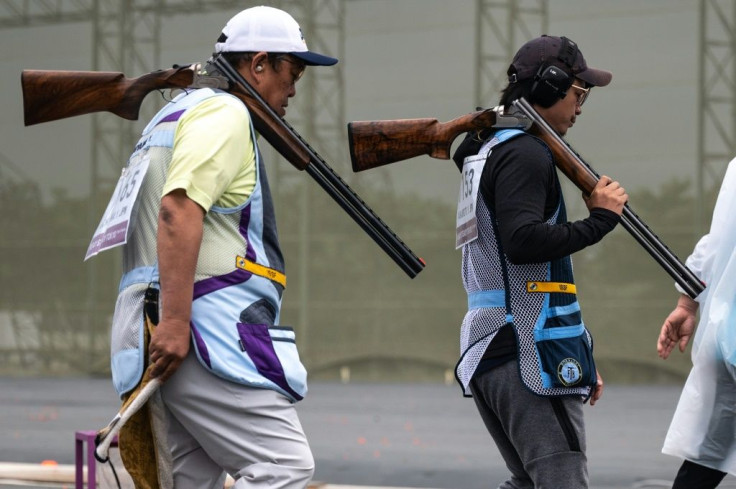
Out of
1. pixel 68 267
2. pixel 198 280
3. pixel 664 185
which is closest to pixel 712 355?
pixel 198 280

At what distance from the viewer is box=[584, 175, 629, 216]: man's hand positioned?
12.3 feet

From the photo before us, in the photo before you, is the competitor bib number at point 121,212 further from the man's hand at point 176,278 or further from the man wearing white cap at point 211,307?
the man's hand at point 176,278

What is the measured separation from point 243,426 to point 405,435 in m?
7.98

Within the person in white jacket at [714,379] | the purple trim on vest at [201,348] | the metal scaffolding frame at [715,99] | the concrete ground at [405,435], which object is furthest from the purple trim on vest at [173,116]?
the metal scaffolding frame at [715,99]

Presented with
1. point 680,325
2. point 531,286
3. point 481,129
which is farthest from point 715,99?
point 531,286

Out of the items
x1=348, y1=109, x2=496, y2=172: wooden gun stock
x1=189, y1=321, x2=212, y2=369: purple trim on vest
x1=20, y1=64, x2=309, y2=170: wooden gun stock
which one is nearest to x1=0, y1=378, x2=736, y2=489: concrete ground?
x1=348, y1=109, x2=496, y2=172: wooden gun stock

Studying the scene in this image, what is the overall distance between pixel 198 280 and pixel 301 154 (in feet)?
1.89

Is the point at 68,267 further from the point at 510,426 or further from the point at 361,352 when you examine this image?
the point at 510,426

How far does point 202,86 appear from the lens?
12.1 ft

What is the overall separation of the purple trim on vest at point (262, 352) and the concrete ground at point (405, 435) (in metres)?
3.28

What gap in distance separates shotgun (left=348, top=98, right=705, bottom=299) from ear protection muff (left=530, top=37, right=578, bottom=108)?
0.16ft

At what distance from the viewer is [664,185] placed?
22578 mm

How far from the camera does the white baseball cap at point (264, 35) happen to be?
11.9 feet

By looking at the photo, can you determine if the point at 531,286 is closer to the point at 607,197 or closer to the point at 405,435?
the point at 607,197
